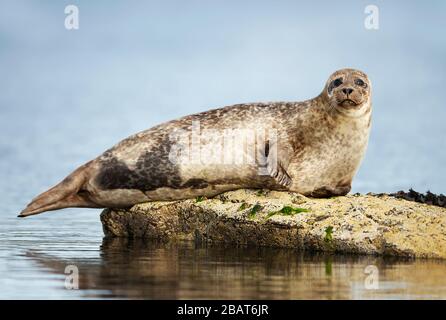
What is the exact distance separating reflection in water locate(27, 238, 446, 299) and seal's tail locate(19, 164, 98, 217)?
1944 millimetres

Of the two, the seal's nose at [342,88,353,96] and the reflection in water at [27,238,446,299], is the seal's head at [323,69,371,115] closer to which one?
the seal's nose at [342,88,353,96]

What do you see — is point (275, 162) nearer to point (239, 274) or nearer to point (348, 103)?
point (348, 103)

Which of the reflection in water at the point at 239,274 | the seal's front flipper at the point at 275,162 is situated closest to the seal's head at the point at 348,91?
the seal's front flipper at the point at 275,162

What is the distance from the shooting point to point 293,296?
27.0 ft

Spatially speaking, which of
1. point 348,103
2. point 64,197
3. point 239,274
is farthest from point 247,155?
point 239,274

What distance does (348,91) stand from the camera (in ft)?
Result: 44.2

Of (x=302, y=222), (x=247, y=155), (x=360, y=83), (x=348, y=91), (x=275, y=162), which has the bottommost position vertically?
(x=302, y=222)

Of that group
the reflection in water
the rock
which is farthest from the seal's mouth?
the reflection in water

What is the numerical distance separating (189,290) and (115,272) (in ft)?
4.73

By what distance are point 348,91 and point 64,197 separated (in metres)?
4.43

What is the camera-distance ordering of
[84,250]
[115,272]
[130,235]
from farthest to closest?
[130,235] → [84,250] → [115,272]
